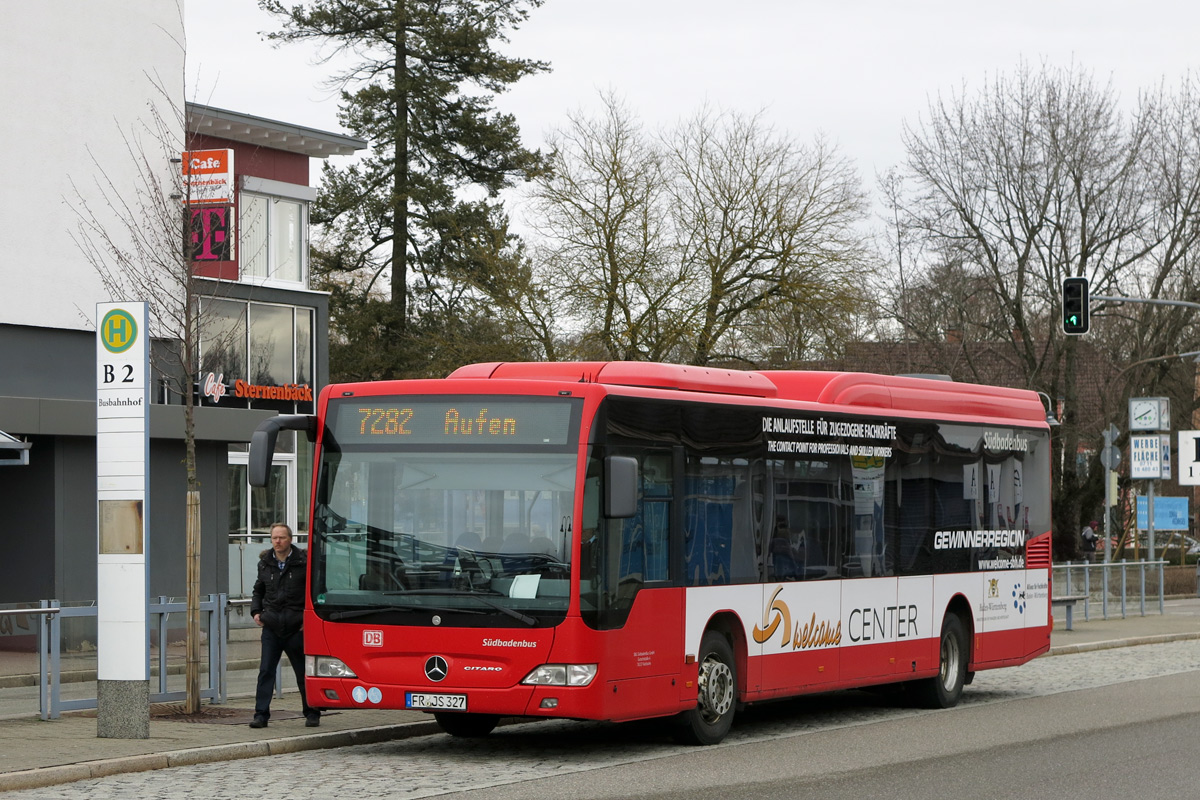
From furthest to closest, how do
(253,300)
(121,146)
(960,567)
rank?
(253,300)
(121,146)
(960,567)

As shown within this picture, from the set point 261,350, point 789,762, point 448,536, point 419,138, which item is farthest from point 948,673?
point 419,138

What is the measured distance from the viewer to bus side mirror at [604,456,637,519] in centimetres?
1216

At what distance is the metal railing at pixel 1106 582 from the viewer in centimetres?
3055

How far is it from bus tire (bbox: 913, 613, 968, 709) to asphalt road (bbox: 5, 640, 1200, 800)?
0.68 ft

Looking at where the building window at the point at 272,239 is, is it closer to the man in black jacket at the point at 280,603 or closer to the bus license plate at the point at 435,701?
the man in black jacket at the point at 280,603

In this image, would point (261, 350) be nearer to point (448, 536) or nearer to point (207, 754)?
point (207, 754)

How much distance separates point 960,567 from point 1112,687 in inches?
124

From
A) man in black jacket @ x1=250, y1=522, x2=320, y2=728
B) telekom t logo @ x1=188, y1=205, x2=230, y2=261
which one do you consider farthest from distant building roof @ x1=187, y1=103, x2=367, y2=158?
man in black jacket @ x1=250, y1=522, x2=320, y2=728

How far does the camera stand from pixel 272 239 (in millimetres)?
34219

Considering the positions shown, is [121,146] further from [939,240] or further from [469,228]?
[939,240]

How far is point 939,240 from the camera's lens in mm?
46500

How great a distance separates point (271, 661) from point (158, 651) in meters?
1.57

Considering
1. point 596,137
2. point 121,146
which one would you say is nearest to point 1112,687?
point 121,146

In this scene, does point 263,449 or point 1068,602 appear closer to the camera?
point 263,449
